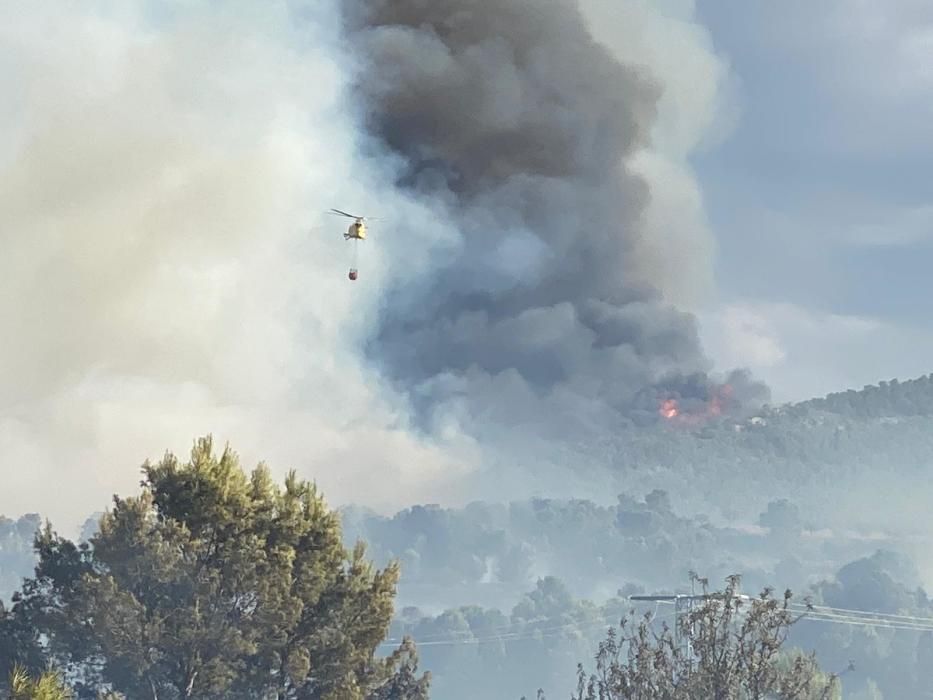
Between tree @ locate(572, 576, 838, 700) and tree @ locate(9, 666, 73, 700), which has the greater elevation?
tree @ locate(572, 576, 838, 700)

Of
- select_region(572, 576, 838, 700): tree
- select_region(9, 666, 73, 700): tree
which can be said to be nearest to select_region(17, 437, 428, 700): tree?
select_region(572, 576, 838, 700): tree

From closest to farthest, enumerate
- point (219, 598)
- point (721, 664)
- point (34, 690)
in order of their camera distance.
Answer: point (34, 690)
point (721, 664)
point (219, 598)

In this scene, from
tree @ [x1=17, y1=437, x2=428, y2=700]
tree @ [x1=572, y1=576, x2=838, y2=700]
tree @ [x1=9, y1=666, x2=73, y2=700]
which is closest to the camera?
tree @ [x1=9, y1=666, x2=73, y2=700]

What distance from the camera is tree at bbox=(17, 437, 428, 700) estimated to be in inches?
2158

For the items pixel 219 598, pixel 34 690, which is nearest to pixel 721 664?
pixel 219 598

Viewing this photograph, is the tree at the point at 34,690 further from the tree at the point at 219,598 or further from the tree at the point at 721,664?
the tree at the point at 721,664

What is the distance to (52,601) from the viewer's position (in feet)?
202

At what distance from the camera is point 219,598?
182 feet

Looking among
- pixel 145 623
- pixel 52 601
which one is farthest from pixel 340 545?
pixel 52 601

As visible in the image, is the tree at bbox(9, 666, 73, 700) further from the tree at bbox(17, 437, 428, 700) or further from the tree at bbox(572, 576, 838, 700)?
the tree at bbox(572, 576, 838, 700)

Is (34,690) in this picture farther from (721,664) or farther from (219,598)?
(721,664)

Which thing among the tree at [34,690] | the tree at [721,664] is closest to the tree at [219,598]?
the tree at [721,664]

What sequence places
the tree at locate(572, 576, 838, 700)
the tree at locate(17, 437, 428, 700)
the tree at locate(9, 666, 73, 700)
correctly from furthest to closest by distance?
the tree at locate(17, 437, 428, 700)
the tree at locate(572, 576, 838, 700)
the tree at locate(9, 666, 73, 700)

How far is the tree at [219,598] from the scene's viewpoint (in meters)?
54.8
